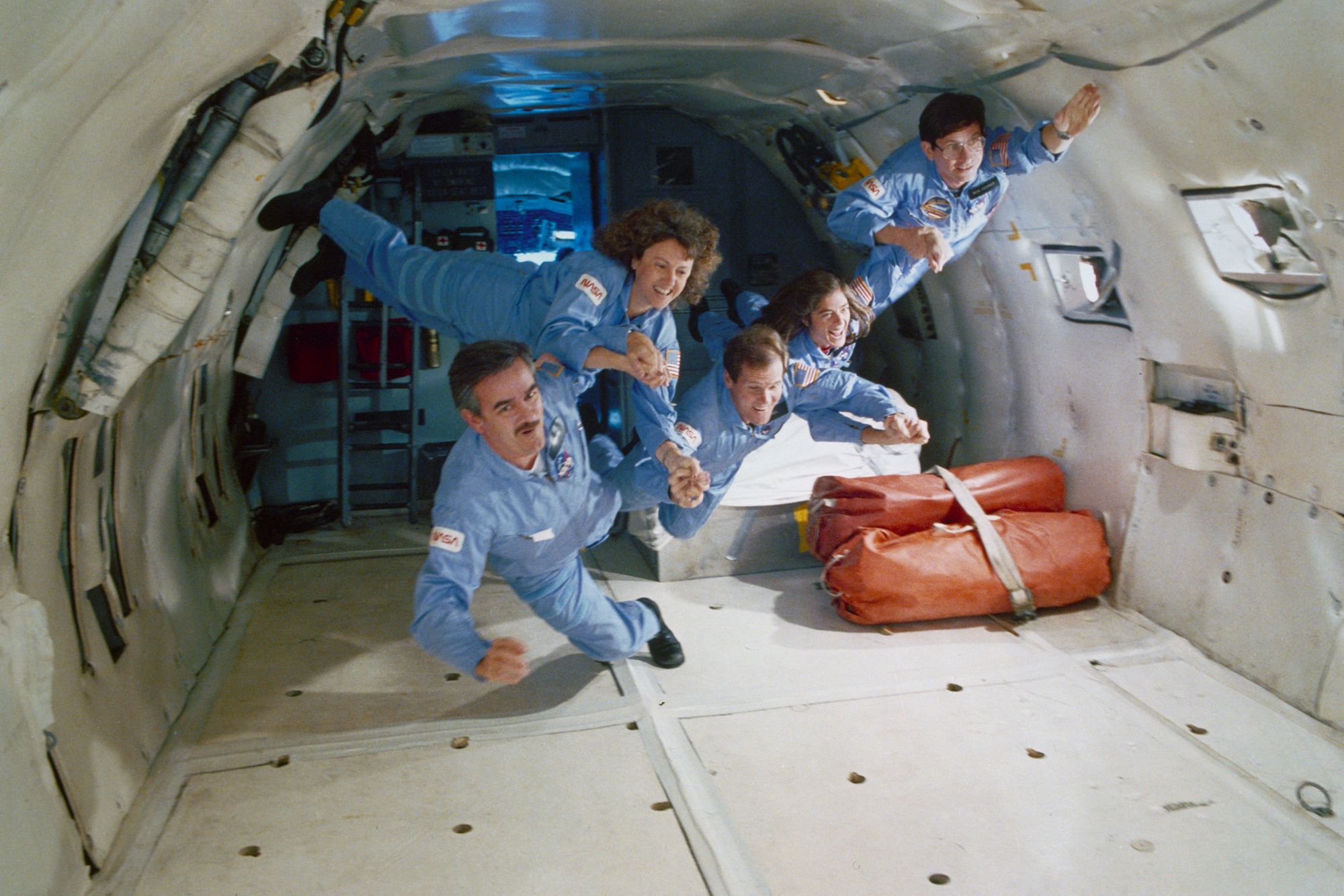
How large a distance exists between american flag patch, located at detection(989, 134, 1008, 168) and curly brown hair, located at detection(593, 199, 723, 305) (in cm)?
121

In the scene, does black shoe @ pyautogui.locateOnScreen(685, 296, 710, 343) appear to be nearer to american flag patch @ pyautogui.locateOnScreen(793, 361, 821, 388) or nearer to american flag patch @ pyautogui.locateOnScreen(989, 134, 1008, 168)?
american flag patch @ pyautogui.locateOnScreen(793, 361, 821, 388)

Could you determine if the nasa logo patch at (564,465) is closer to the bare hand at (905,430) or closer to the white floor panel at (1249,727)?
the bare hand at (905,430)

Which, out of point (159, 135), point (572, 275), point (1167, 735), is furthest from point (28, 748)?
point (1167, 735)

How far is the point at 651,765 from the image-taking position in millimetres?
3328

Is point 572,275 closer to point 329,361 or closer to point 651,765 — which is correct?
point 651,765

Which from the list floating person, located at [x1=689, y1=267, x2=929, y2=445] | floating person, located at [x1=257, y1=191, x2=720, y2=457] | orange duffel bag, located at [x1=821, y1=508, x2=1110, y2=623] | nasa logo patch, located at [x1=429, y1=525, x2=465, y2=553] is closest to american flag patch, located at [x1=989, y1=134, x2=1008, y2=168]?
floating person, located at [x1=689, y1=267, x2=929, y2=445]

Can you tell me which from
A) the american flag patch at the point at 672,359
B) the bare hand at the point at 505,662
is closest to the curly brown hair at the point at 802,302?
the american flag patch at the point at 672,359

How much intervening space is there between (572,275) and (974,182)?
183 centimetres

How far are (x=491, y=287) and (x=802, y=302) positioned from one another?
1.43m

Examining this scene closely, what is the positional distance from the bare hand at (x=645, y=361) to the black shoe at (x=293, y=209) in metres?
1.45

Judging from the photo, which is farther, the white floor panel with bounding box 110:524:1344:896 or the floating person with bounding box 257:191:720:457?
the floating person with bounding box 257:191:720:457

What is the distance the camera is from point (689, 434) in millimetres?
4305

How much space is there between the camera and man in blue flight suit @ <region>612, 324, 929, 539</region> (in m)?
3.90

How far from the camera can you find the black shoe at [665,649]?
161 inches
